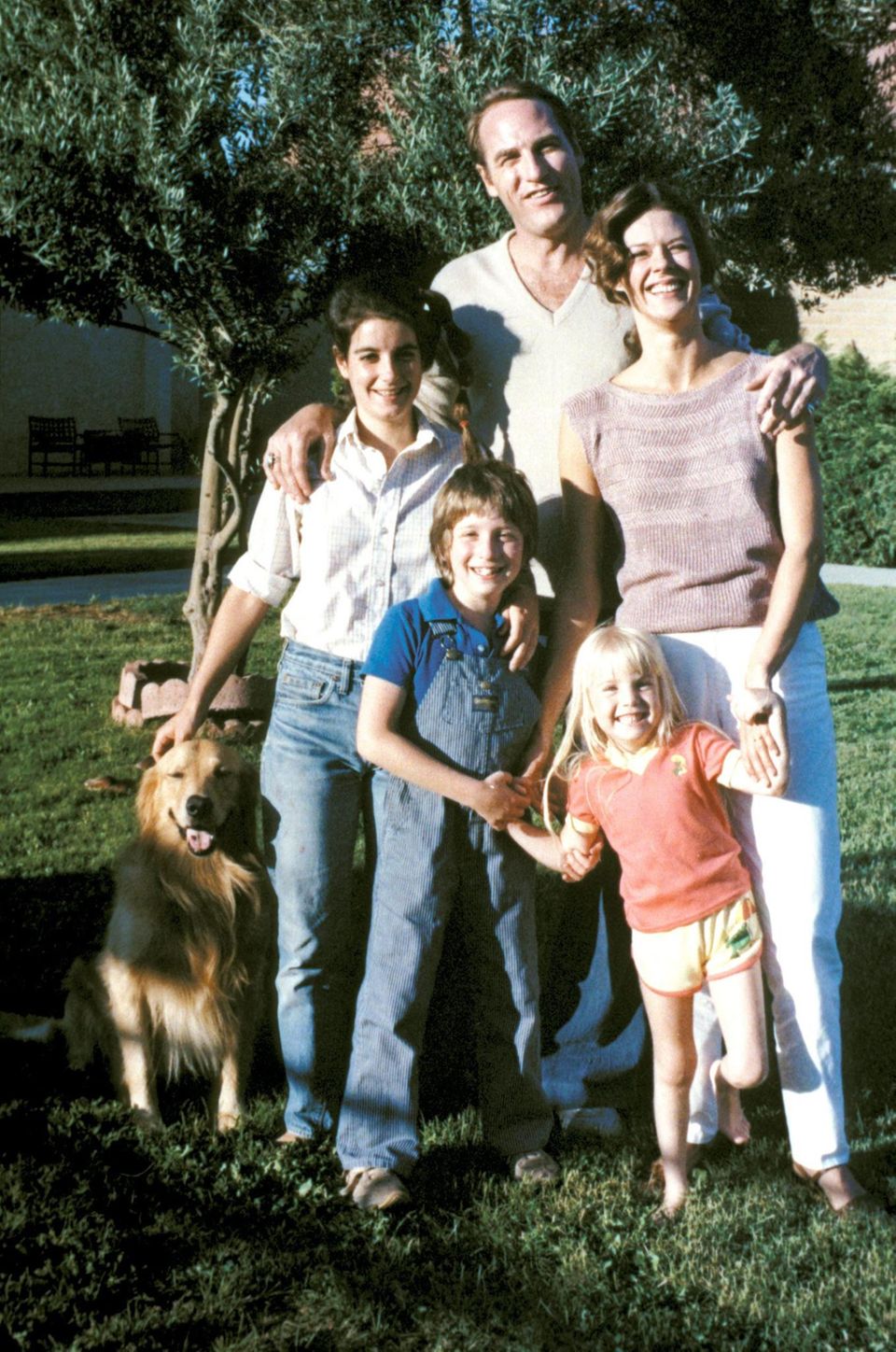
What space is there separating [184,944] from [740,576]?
71.9 inches

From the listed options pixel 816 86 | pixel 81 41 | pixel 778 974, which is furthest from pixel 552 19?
pixel 778 974

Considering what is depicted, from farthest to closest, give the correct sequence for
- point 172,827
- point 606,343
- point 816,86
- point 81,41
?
1. point 816,86
2. point 81,41
3. point 172,827
4. point 606,343

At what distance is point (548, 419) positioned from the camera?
3.49m

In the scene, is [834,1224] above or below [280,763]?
below

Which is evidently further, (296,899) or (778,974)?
(296,899)

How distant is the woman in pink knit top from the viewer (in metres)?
3.01

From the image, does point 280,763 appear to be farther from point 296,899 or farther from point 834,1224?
point 834,1224

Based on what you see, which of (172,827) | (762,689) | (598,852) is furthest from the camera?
(172,827)

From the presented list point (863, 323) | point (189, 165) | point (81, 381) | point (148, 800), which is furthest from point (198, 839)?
point (81, 381)

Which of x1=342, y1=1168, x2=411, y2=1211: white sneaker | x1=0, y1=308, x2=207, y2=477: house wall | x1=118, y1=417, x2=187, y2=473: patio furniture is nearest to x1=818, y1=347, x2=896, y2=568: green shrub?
x1=342, y1=1168, x2=411, y2=1211: white sneaker

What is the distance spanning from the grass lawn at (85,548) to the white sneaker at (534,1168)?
9.51 m

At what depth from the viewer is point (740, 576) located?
3.07m

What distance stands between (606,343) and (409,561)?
76cm

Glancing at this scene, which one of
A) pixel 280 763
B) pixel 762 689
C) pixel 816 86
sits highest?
pixel 816 86
